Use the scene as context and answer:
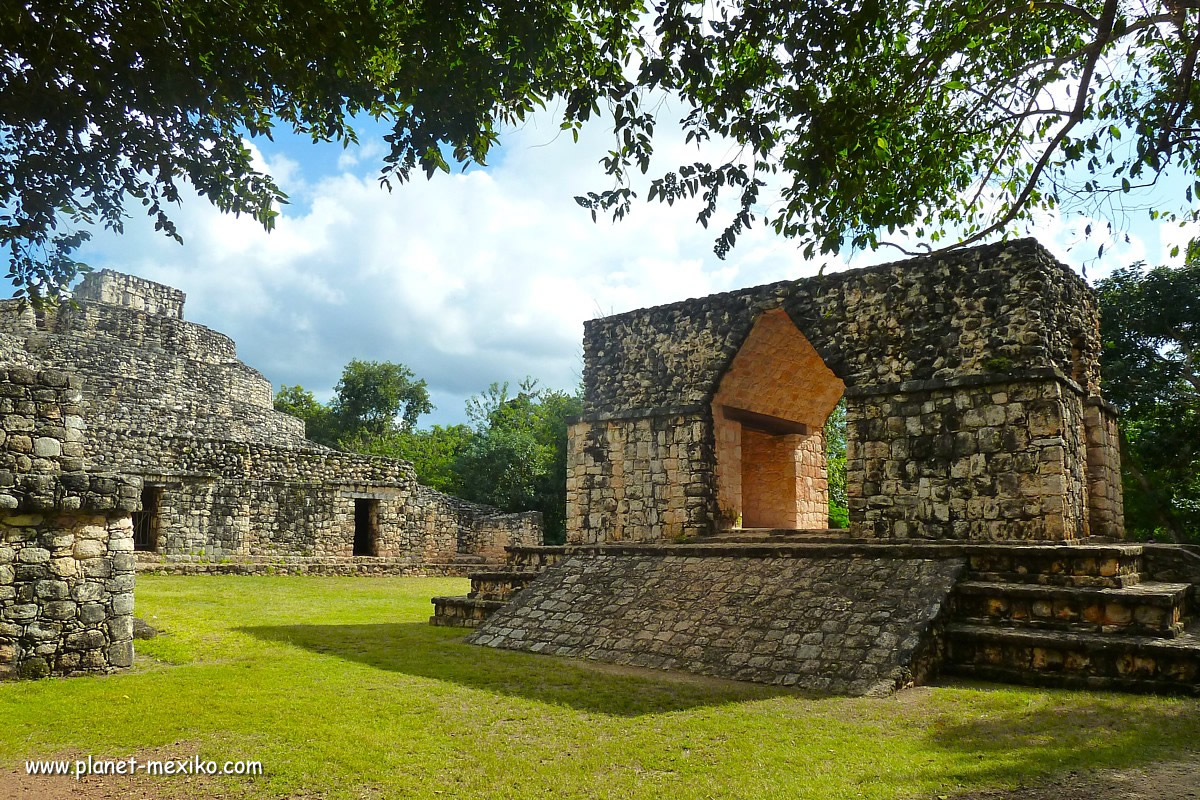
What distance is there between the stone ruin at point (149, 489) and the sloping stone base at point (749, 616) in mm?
4446

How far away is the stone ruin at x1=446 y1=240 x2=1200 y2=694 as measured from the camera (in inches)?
305

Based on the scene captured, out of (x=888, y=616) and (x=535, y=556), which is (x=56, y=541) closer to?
(x=535, y=556)

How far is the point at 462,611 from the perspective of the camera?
11.9 meters

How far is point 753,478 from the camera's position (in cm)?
1495

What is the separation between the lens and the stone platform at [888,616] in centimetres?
732

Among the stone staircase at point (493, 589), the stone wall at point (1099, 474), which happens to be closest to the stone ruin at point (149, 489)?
the stone staircase at point (493, 589)

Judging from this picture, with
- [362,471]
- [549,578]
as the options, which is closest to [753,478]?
[549,578]

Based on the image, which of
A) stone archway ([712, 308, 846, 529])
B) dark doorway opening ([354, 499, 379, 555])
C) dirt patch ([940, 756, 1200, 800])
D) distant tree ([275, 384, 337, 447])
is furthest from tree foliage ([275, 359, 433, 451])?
dirt patch ([940, 756, 1200, 800])

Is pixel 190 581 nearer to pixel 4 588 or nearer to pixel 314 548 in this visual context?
pixel 314 548

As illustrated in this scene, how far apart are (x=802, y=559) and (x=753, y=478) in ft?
17.2

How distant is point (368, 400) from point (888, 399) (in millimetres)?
36351

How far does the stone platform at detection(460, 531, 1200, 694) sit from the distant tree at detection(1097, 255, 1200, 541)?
896 centimetres

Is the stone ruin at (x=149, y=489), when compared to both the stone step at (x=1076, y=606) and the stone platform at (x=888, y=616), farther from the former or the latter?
the stone step at (x=1076, y=606)

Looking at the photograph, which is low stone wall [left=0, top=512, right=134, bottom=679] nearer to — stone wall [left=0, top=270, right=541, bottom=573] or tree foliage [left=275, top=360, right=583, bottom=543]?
stone wall [left=0, top=270, right=541, bottom=573]
